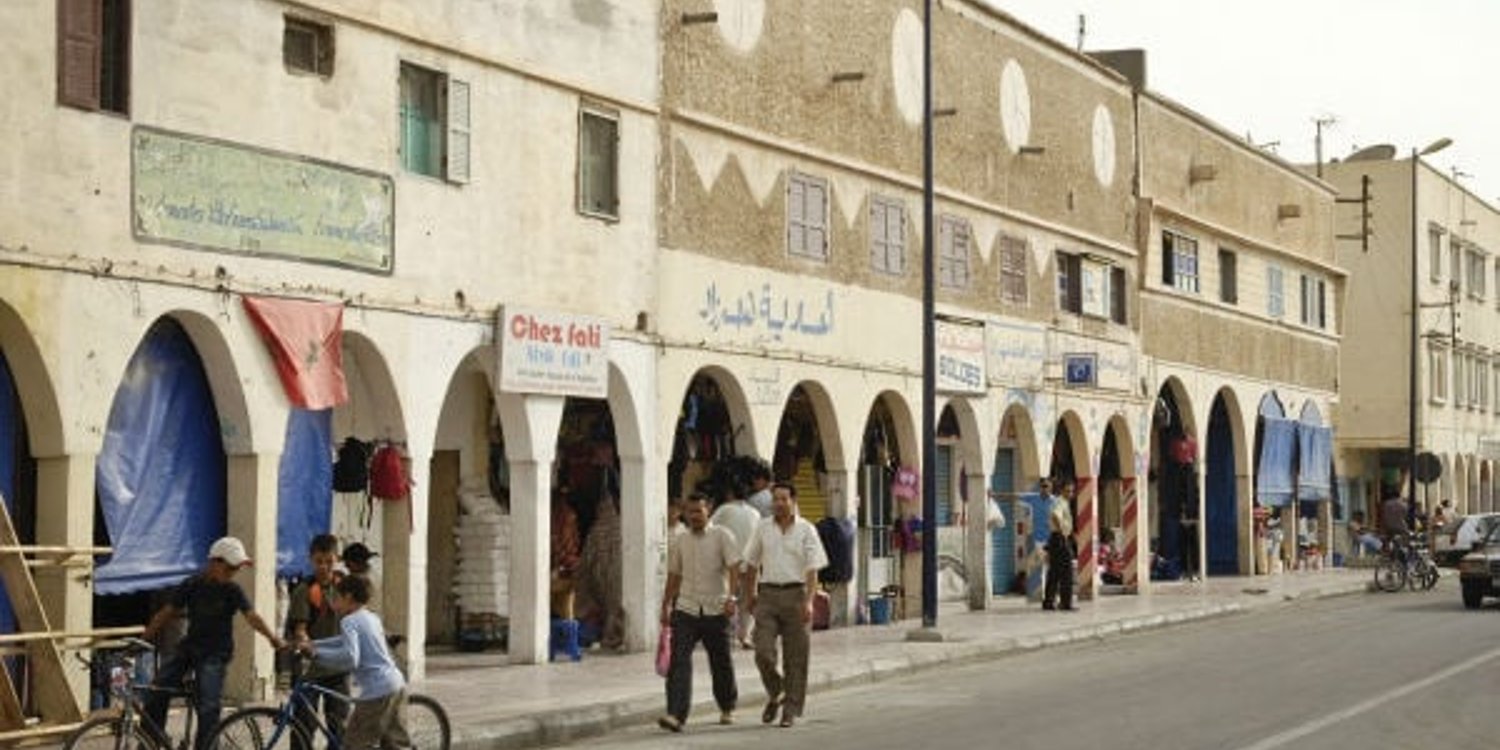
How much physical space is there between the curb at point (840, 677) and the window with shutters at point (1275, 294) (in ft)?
43.2

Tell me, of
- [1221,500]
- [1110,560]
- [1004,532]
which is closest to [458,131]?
[1004,532]

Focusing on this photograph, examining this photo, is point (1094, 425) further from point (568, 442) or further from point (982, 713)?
point (982, 713)

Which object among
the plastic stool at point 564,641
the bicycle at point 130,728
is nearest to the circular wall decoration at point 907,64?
the plastic stool at point 564,641

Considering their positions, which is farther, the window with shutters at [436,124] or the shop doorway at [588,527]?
the shop doorway at [588,527]

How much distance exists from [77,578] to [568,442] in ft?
32.6

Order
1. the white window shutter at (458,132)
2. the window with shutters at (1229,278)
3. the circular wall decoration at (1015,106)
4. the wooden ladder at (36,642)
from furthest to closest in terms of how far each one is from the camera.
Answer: the window with shutters at (1229,278) < the circular wall decoration at (1015,106) < the white window shutter at (458,132) < the wooden ladder at (36,642)

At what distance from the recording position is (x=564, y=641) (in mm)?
23938

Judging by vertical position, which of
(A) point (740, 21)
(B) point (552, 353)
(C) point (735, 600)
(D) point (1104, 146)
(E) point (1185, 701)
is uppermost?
(D) point (1104, 146)

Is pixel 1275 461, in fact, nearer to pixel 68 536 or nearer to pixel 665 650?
pixel 665 650

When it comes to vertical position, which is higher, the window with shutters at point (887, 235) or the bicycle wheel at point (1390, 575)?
the window with shutters at point (887, 235)

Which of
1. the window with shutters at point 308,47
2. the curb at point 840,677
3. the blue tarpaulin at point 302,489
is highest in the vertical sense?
the window with shutters at point 308,47

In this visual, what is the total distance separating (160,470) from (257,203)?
2.28 m

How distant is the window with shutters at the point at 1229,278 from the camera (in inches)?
1790

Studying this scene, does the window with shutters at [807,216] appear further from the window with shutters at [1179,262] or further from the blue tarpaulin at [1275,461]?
the blue tarpaulin at [1275,461]
